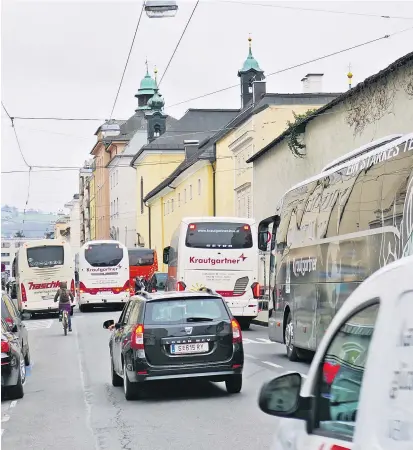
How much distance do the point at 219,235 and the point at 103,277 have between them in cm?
1969

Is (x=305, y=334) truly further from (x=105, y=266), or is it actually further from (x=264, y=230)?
(x=105, y=266)

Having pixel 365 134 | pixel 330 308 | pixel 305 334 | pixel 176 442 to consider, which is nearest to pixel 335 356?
pixel 176 442

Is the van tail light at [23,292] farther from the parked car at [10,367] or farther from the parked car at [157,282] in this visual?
the parked car at [10,367]

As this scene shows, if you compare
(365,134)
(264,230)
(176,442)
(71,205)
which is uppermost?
(71,205)

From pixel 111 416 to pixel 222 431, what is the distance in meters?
2.15

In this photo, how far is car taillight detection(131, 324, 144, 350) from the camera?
46.0ft

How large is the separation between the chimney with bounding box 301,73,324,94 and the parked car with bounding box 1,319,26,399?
1629 inches

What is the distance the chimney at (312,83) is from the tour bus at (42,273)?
1613cm

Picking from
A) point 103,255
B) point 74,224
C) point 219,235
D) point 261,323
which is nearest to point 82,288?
point 103,255

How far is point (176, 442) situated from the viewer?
1055 cm

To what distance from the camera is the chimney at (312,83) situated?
180 feet

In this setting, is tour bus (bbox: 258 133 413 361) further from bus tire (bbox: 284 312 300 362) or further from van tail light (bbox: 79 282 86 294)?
van tail light (bbox: 79 282 86 294)

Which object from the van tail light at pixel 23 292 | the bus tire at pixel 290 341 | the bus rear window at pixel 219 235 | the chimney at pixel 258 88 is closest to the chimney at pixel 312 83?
the chimney at pixel 258 88

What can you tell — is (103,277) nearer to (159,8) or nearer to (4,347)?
(159,8)
